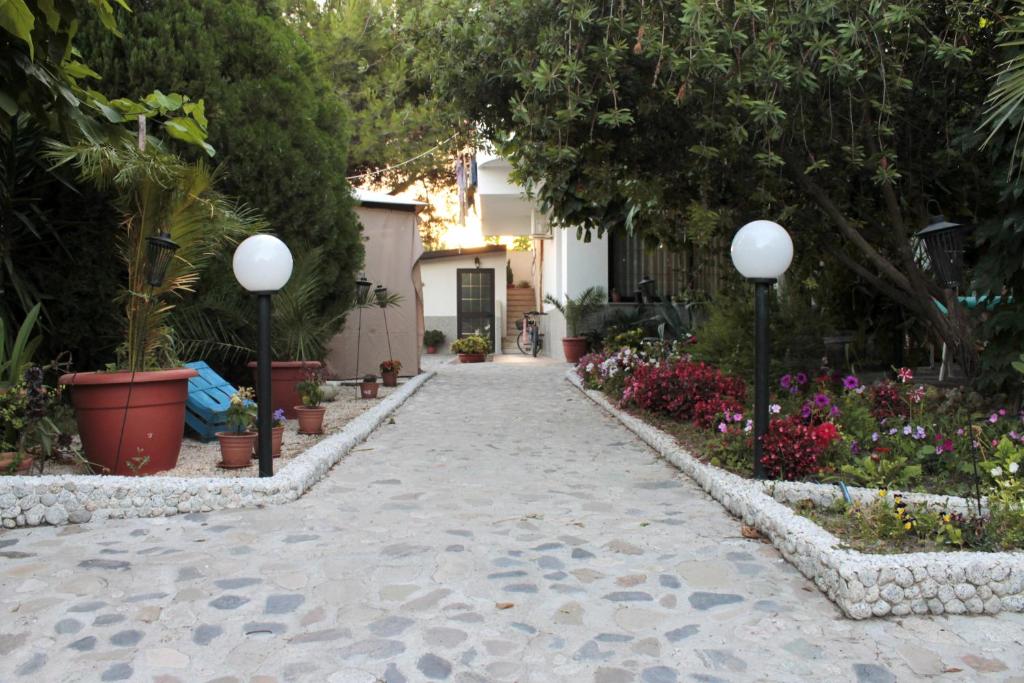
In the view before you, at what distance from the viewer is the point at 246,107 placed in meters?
7.98

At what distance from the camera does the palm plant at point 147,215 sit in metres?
5.00

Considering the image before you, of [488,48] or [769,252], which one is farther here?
[488,48]

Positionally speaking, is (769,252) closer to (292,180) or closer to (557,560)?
(557,560)

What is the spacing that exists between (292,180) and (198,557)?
5524 mm

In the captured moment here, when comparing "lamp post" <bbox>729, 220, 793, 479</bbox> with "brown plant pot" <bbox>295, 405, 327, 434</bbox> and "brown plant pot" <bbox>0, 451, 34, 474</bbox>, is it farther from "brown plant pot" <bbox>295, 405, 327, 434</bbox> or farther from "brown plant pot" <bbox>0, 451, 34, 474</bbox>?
"brown plant pot" <bbox>0, 451, 34, 474</bbox>

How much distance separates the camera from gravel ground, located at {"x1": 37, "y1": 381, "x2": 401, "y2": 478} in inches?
197

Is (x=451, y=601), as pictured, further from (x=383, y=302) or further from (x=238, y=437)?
(x=383, y=302)

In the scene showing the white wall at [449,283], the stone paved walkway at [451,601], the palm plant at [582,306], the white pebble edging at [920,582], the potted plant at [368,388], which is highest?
the white wall at [449,283]

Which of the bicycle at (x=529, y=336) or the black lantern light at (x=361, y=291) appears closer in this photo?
the black lantern light at (x=361, y=291)

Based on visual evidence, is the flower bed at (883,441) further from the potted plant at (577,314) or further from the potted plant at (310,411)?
the potted plant at (577,314)

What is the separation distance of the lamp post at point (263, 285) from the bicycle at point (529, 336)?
1470 cm

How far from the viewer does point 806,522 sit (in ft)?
12.1

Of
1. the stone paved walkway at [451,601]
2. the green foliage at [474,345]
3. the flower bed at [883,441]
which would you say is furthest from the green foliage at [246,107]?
the green foliage at [474,345]

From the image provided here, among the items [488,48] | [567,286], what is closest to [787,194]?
[488,48]
